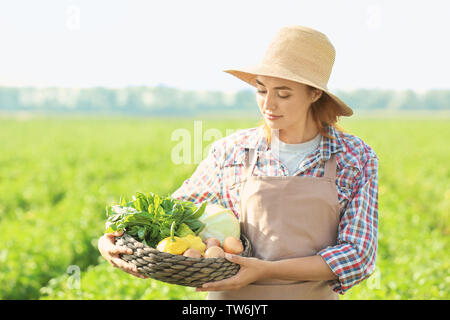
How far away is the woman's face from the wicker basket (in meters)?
0.63

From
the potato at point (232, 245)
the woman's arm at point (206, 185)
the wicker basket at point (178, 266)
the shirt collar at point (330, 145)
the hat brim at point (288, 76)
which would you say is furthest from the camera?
the woman's arm at point (206, 185)

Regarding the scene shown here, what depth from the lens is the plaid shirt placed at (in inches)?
81.4

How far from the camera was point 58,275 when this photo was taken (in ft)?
18.1

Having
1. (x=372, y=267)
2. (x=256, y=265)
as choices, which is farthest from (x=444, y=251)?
(x=256, y=265)

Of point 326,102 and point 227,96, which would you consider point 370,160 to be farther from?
point 227,96

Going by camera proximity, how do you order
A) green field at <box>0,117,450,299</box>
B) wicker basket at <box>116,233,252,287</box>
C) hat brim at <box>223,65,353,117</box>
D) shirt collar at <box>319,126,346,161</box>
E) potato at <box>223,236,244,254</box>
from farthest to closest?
green field at <box>0,117,450,299</box> < shirt collar at <box>319,126,346,161</box> < hat brim at <box>223,65,353,117</box> < potato at <box>223,236,244,254</box> < wicker basket at <box>116,233,252,287</box>

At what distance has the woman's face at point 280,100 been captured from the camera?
210 cm

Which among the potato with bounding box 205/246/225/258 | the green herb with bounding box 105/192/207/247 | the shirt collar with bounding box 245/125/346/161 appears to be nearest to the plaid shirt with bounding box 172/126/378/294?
the shirt collar with bounding box 245/125/346/161

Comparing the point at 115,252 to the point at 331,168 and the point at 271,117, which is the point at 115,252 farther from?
the point at 331,168

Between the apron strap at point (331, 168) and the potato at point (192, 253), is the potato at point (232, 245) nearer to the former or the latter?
the potato at point (192, 253)

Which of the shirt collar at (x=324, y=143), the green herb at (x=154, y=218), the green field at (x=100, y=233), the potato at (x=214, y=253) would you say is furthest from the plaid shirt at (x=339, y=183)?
the green field at (x=100, y=233)

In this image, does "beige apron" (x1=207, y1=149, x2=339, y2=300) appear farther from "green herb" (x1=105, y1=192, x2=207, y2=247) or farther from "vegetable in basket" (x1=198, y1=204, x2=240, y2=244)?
"green herb" (x1=105, y1=192, x2=207, y2=247)

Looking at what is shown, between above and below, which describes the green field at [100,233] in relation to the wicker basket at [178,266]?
below

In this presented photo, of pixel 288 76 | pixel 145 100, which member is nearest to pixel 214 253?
pixel 288 76
